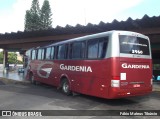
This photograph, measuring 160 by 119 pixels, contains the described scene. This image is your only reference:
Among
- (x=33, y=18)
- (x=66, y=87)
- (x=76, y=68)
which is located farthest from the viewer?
(x=33, y=18)

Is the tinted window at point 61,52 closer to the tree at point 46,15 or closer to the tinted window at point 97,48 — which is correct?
the tinted window at point 97,48

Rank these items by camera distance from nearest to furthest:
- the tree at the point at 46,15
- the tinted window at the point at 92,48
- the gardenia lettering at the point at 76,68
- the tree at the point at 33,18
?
1. the tinted window at the point at 92,48
2. the gardenia lettering at the point at 76,68
3. the tree at the point at 33,18
4. the tree at the point at 46,15

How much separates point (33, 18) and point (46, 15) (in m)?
3.29

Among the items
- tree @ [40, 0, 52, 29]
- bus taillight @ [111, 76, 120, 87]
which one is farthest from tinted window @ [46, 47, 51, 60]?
tree @ [40, 0, 52, 29]

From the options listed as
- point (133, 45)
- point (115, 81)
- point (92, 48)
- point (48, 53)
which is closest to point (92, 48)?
point (92, 48)

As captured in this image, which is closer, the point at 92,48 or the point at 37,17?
the point at 92,48

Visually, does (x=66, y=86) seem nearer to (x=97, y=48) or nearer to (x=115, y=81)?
(x=97, y=48)

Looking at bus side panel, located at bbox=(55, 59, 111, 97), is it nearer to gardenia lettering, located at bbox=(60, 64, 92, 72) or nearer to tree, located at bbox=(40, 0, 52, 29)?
gardenia lettering, located at bbox=(60, 64, 92, 72)

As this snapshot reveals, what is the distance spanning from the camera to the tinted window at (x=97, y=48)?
1044cm

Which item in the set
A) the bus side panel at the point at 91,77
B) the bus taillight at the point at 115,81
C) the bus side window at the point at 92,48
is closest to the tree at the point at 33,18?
the bus side panel at the point at 91,77

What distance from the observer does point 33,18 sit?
2311 inches

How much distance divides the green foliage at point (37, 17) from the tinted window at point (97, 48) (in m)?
48.1

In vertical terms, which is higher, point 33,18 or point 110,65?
point 33,18

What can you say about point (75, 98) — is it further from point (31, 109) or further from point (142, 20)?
point (142, 20)
